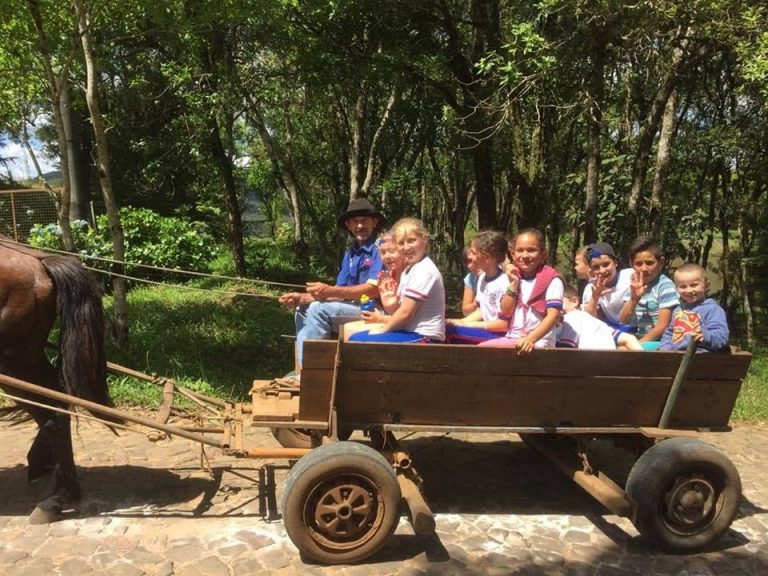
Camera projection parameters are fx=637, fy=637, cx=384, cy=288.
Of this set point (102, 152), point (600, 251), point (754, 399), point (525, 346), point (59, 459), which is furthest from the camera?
point (754, 399)

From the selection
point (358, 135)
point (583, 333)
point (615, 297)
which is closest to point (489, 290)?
point (583, 333)

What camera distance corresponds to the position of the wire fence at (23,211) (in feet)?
38.9

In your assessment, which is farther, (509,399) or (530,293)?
(530,293)

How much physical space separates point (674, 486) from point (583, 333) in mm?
1053

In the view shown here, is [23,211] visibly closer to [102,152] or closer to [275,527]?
[102,152]

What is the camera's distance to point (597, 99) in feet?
25.7

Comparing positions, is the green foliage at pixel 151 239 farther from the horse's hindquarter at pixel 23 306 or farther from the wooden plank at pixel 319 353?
the wooden plank at pixel 319 353

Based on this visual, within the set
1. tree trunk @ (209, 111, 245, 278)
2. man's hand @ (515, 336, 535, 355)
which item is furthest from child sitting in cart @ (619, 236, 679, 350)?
tree trunk @ (209, 111, 245, 278)

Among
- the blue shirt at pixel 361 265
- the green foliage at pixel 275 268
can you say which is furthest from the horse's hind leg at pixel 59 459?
the green foliage at pixel 275 268

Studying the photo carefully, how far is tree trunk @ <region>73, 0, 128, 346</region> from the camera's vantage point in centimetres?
591

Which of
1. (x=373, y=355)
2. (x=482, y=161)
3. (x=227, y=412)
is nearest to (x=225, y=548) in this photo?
(x=227, y=412)

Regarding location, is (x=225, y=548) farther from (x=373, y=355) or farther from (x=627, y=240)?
(x=627, y=240)

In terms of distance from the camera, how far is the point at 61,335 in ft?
12.9

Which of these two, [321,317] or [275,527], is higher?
[321,317]
